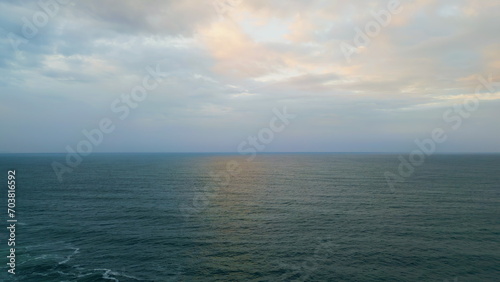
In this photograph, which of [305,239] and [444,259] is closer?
[444,259]

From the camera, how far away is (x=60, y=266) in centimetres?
4919

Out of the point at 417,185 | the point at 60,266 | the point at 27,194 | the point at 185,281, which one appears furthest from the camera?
the point at 417,185

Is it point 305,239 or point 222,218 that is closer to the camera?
point 305,239

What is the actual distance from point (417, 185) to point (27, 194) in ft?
573

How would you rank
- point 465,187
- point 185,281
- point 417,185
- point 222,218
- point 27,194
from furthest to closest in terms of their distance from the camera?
1. point 417,185
2. point 465,187
3. point 27,194
4. point 222,218
5. point 185,281

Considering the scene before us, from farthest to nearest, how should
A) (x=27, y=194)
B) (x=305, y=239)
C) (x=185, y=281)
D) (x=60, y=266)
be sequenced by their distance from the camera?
(x=27, y=194)
(x=305, y=239)
(x=60, y=266)
(x=185, y=281)

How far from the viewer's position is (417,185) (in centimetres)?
13025

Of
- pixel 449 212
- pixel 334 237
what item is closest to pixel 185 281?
pixel 334 237

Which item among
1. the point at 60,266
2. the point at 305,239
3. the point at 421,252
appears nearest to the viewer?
the point at 60,266

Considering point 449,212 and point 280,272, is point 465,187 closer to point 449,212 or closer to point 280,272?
point 449,212

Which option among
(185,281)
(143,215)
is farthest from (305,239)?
(143,215)

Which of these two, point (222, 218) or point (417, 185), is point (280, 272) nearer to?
point (222, 218)

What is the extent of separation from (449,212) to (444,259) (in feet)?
123

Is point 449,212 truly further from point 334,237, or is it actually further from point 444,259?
point 334,237
